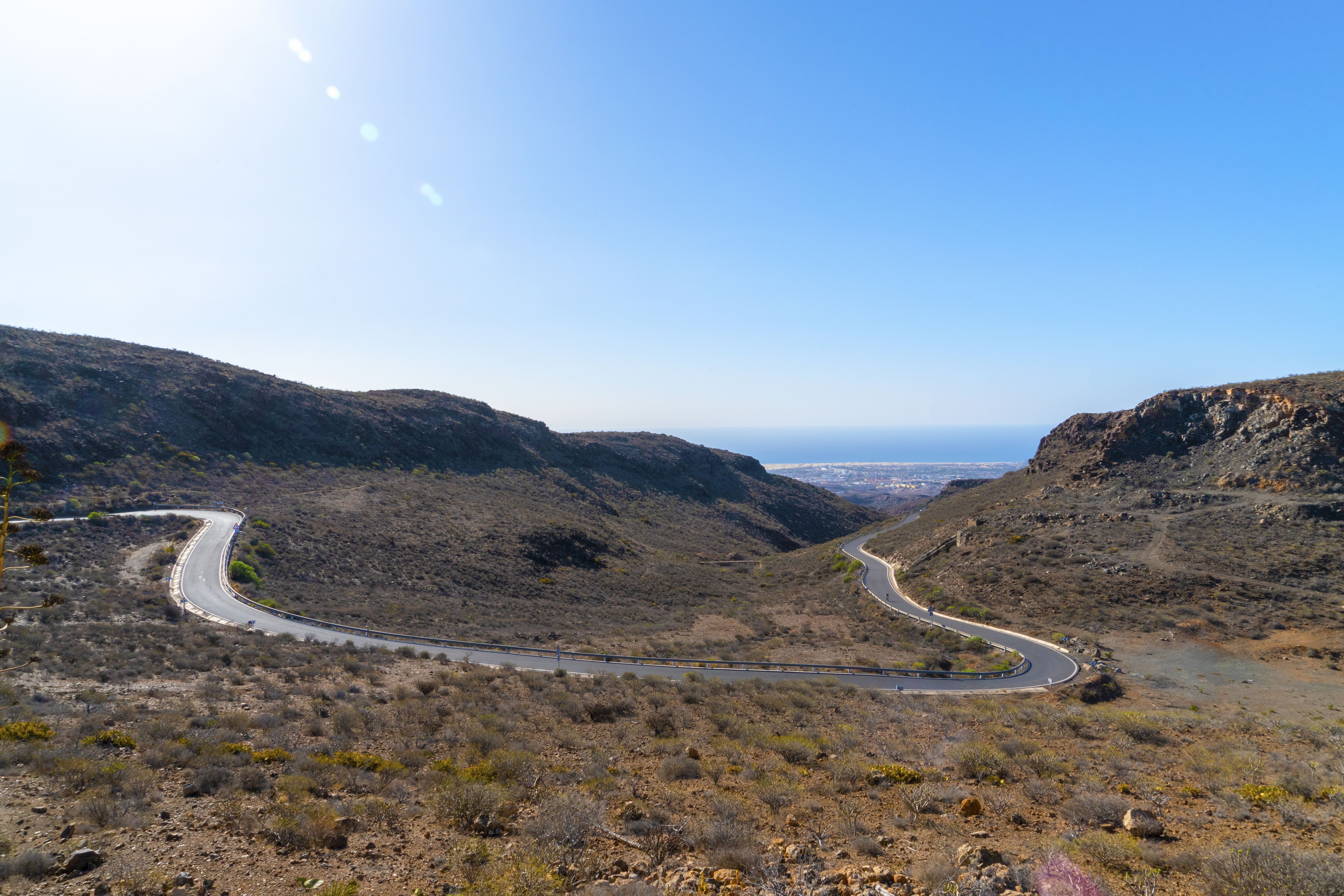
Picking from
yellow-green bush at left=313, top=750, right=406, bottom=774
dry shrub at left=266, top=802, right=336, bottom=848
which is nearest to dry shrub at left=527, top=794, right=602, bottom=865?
dry shrub at left=266, top=802, right=336, bottom=848

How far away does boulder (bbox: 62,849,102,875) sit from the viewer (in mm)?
5691

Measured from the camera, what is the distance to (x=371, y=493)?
1796 inches

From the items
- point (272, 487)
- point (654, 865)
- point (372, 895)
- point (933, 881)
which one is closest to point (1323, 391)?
point (933, 881)

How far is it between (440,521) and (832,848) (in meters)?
40.9

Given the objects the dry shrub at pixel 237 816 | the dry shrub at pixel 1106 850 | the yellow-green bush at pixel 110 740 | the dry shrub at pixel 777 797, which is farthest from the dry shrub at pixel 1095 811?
the yellow-green bush at pixel 110 740

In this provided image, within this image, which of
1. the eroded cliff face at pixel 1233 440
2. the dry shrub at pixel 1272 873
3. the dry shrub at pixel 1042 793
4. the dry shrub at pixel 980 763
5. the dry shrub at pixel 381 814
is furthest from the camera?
the eroded cliff face at pixel 1233 440

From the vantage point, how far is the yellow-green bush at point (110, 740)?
866 centimetres

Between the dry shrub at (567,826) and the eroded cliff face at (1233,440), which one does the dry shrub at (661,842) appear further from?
the eroded cliff face at (1233,440)

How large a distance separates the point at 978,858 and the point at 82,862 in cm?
1000

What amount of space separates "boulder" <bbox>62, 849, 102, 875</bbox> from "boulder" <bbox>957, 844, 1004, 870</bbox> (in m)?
9.67

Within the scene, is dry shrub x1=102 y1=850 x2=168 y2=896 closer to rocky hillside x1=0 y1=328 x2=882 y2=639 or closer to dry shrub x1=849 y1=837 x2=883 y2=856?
dry shrub x1=849 y1=837 x2=883 y2=856

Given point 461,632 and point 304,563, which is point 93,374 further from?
point 461,632

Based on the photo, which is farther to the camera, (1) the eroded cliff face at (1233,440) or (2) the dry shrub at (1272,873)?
(1) the eroded cliff face at (1233,440)

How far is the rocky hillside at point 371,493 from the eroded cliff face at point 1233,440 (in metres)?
33.4
